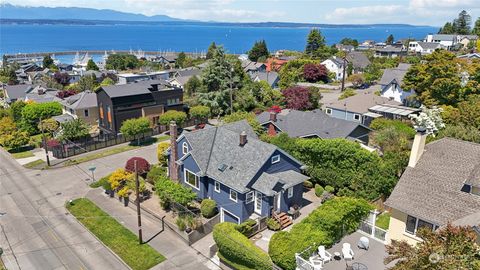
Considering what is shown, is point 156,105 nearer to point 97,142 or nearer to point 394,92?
point 97,142

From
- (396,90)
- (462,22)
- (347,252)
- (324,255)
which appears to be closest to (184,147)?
(324,255)

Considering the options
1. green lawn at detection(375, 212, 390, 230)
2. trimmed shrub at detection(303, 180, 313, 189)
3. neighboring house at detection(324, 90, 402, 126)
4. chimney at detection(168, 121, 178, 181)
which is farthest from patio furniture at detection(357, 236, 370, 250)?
neighboring house at detection(324, 90, 402, 126)

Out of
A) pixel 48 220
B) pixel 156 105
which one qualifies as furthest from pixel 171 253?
pixel 156 105

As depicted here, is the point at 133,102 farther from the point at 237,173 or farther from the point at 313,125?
the point at 237,173

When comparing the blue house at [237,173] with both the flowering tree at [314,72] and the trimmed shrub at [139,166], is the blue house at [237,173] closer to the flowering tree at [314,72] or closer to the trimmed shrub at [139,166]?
the trimmed shrub at [139,166]

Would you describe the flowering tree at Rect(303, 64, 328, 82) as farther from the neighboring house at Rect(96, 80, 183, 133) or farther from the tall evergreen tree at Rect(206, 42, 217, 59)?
the neighboring house at Rect(96, 80, 183, 133)

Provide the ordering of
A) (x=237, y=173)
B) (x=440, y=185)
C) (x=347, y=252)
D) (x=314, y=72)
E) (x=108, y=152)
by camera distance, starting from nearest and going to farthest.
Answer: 1. (x=347, y=252)
2. (x=440, y=185)
3. (x=237, y=173)
4. (x=108, y=152)
5. (x=314, y=72)
